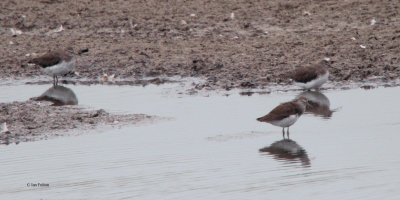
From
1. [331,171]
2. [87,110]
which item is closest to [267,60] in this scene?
[87,110]

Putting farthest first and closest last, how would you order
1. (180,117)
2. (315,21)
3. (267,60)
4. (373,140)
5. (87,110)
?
(315,21) < (267,60) < (87,110) < (180,117) < (373,140)

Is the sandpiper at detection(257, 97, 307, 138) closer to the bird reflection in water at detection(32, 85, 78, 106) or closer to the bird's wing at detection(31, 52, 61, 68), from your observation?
the bird reflection in water at detection(32, 85, 78, 106)

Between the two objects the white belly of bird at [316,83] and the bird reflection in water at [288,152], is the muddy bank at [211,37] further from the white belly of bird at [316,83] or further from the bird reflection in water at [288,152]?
the bird reflection in water at [288,152]

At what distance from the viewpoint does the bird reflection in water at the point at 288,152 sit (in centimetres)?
1203

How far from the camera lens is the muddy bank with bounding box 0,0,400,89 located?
2031 cm

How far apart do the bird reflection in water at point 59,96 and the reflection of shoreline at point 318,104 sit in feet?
17.4

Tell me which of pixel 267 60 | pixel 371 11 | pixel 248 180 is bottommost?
pixel 248 180

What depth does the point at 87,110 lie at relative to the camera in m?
16.5

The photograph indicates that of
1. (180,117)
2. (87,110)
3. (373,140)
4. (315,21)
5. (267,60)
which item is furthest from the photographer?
(315,21)

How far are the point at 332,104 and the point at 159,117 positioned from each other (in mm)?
3703

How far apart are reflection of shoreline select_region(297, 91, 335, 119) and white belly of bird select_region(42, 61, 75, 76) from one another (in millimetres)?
6447

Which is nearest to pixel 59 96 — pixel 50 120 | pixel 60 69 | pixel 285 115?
pixel 60 69

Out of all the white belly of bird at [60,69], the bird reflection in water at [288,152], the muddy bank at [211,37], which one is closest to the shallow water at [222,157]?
the bird reflection in water at [288,152]

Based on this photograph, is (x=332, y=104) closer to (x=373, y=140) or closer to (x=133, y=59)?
(x=373, y=140)
